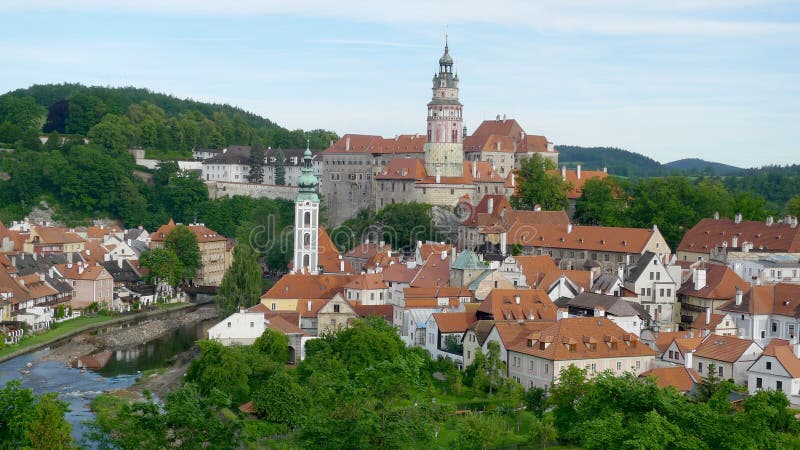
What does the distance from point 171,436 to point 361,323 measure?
16.1 metres

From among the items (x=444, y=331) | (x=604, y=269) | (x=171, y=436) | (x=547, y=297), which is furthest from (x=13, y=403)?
(x=604, y=269)

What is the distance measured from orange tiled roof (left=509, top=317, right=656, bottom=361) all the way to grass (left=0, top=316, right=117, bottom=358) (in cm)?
2156

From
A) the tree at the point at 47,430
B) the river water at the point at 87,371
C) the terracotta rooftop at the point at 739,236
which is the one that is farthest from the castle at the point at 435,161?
the tree at the point at 47,430

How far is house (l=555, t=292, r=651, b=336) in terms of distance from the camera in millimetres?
41594

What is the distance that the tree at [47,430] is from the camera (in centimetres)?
2158

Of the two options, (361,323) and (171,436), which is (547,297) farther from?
(171,436)

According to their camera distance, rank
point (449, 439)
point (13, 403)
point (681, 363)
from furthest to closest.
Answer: point (681, 363) < point (449, 439) < point (13, 403)

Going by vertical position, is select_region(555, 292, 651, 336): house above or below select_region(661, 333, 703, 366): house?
above

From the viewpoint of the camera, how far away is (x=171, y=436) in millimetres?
23500

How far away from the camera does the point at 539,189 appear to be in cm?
7119

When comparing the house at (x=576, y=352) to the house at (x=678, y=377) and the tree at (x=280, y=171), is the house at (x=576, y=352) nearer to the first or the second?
the house at (x=678, y=377)

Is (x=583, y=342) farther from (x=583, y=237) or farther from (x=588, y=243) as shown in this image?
(x=583, y=237)

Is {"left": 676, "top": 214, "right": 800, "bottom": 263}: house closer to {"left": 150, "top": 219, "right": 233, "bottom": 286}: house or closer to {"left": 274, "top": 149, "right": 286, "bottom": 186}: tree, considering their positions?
{"left": 150, "top": 219, "right": 233, "bottom": 286}: house

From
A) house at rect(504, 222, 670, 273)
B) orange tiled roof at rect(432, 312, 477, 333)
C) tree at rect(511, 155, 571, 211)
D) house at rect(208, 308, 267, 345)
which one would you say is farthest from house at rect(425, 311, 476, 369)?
tree at rect(511, 155, 571, 211)
